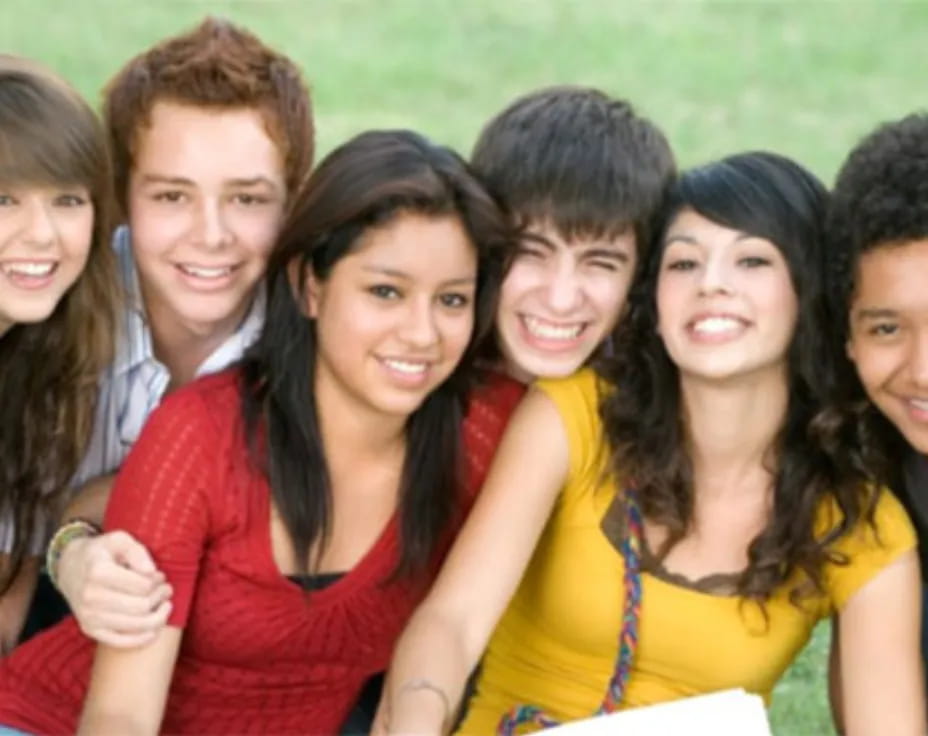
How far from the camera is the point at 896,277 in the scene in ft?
10.0

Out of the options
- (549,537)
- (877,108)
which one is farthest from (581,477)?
(877,108)

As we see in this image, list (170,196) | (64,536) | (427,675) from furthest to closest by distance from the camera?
1. (170,196)
2. (64,536)
3. (427,675)

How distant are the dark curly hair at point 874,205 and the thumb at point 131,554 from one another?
1.08 metres

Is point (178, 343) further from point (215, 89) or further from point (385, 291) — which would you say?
point (385, 291)

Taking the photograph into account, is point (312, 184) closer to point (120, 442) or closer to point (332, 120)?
point (120, 442)


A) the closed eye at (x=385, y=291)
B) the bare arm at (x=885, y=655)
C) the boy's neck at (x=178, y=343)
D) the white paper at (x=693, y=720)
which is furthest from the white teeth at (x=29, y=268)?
the bare arm at (x=885, y=655)

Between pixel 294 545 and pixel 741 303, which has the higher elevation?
pixel 741 303

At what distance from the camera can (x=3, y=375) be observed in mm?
3436

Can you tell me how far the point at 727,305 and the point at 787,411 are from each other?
0.80ft

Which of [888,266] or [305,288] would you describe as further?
[305,288]

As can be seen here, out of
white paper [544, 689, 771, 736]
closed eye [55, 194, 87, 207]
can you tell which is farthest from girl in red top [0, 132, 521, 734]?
white paper [544, 689, 771, 736]

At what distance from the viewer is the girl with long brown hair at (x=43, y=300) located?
3.26 m

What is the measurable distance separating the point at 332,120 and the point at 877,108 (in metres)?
2.52

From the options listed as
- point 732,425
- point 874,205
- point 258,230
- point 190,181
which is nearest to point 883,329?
point 874,205
